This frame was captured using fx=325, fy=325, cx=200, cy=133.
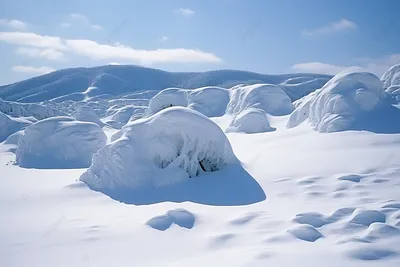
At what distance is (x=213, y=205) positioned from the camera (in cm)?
621

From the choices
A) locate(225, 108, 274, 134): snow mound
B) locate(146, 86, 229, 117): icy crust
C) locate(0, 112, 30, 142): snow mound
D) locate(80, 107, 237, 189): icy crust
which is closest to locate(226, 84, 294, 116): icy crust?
locate(146, 86, 229, 117): icy crust

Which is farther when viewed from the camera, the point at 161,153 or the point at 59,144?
the point at 59,144

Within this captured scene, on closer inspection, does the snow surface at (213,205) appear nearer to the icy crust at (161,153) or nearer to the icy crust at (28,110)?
the icy crust at (161,153)

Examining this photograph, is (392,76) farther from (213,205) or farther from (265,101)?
(213,205)

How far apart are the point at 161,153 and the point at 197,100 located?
28245mm

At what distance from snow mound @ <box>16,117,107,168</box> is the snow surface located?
0.88 meters

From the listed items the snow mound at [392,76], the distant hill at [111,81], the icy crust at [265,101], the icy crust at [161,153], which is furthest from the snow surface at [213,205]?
the distant hill at [111,81]

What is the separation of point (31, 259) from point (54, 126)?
36.3 feet

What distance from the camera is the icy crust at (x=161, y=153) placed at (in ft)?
25.3

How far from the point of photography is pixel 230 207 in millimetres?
6027

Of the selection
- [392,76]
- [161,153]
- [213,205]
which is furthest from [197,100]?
[213,205]

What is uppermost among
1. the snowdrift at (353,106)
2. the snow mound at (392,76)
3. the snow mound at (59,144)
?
the snow mound at (392,76)

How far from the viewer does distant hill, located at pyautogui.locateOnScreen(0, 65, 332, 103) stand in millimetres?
126750

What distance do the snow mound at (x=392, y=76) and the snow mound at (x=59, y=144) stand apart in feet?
59.3
